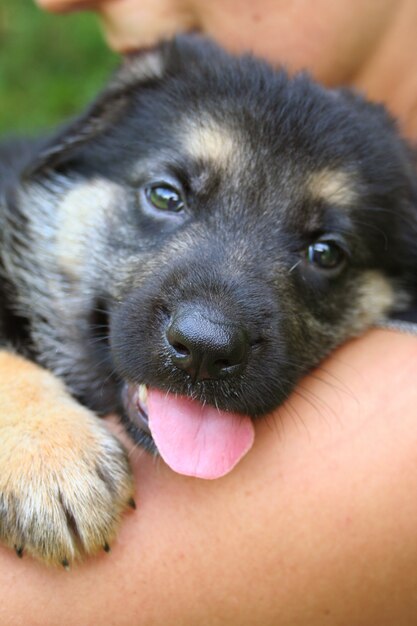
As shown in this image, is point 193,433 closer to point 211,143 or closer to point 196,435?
point 196,435

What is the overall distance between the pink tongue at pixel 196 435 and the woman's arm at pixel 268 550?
61 mm

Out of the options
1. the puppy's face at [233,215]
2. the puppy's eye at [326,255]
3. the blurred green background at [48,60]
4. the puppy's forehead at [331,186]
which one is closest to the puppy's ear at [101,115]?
the puppy's face at [233,215]

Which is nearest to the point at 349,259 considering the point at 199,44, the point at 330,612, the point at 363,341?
the point at 363,341

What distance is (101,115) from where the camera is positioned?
302 centimetres

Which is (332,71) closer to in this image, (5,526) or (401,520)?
(401,520)

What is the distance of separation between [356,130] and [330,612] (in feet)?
5.01

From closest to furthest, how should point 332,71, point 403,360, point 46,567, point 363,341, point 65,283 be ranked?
point 46,567, point 403,360, point 363,341, point 65,283, point 332,71

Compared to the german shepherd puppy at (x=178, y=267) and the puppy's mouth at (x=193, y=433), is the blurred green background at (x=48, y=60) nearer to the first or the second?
the german shepherd puppy at (x=178, y=267)

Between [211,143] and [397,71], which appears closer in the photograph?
[211,143]

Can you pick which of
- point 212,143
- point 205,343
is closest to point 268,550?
point 205,343

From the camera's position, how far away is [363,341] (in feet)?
8.63

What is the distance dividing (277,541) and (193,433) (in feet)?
1.17

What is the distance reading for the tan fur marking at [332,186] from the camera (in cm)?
264

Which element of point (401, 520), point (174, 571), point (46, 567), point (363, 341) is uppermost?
point (363, 341)
